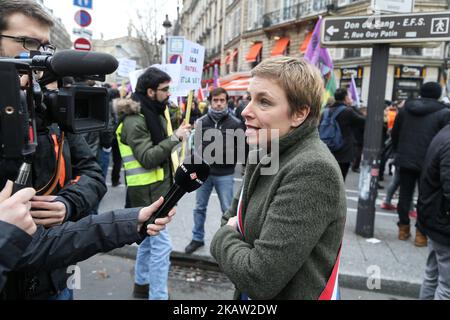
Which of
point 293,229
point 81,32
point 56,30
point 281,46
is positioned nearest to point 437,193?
point 293,229

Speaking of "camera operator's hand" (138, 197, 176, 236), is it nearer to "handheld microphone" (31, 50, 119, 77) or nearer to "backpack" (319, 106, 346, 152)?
"handheld microphone" (31, 50, 119, 77)

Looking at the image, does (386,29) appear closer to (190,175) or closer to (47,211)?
(190,175)

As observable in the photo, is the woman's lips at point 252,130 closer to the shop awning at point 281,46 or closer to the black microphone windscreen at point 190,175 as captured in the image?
the black microphone windscreen at point 190,175

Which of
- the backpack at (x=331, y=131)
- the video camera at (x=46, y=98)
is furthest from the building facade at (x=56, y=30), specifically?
the backpack at (x=331, y=131)

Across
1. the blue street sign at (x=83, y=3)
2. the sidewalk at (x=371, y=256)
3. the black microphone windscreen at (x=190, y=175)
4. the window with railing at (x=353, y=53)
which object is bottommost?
the sidewalk at (x=371, y=256)

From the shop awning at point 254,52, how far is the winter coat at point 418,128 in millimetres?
23972

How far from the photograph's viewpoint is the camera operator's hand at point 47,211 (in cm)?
158

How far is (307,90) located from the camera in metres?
1.62

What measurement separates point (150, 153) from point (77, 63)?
2132 millimetres

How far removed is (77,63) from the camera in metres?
1.20

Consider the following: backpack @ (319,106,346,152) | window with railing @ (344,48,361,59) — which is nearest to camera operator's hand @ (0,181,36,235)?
backpack @ (319,106,346,152)

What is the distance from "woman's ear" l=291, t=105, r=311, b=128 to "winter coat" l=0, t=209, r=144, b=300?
78cm

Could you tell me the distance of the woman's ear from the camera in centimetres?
165
